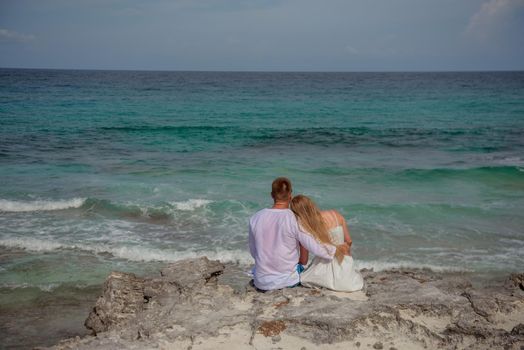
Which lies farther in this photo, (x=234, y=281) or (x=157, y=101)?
(x=157, y=101)

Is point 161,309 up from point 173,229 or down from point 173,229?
up

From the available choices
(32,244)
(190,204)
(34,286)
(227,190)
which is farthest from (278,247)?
(227,190)

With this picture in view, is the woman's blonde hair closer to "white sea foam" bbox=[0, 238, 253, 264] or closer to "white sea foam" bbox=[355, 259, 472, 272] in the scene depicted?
"white sea foam" bbox=[355, 259, 472, 272]

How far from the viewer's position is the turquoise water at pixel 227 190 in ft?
33.1

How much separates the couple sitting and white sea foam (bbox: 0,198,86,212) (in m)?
9.09

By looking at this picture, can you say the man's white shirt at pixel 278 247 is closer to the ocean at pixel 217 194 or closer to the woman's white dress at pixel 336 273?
the woman's white dress at pixel 336 273

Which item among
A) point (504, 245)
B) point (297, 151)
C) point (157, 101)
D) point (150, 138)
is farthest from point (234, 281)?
point (157, 101)

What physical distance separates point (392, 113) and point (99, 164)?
26.3 meters

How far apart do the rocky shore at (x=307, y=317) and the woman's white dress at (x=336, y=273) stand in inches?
4.2

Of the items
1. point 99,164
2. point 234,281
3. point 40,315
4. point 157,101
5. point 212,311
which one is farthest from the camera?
point 157,101

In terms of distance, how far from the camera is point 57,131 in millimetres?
27156

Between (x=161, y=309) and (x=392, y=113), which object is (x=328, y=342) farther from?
(x=392, y=113)

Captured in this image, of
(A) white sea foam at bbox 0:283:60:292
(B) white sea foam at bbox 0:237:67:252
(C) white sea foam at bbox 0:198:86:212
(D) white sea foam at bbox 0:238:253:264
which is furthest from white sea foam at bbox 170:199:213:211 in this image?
(A) white sea foam at bbox 0:283:60:292

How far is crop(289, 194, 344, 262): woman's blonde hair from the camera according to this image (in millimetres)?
5488
